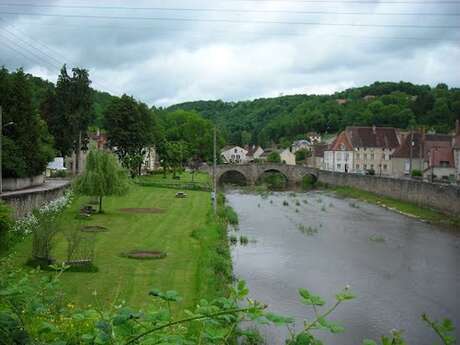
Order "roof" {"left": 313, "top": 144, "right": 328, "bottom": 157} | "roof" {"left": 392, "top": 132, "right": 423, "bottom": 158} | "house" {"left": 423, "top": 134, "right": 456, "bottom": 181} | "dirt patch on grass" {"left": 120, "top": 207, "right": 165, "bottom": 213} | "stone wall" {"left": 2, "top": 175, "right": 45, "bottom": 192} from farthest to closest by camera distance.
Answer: "roof" {"left": 313, "top": 144, "right": 328, "bottom": 157} → "roof" {"left": 392, "top": 132, "right": 423, "bottom": 158} → "house" {"left": 423, "top": 134, "right": 456, "bottom": 181} → "stone wall" {"left": 2, "top": 175, "right": 45, "bottom": 192} → "dirt patch on grass" {"left": 120, "top": 207, "right": 165, "bottom": 213}

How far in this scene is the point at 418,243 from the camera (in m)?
35.8

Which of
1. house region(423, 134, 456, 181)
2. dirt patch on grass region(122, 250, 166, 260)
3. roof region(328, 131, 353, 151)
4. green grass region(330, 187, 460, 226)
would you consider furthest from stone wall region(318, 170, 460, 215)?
dirt patch on grass region(122, 250, 166, 260)

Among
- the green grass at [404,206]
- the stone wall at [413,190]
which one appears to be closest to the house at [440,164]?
the stone wall at [413,190]

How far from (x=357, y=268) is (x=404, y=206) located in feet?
98.7

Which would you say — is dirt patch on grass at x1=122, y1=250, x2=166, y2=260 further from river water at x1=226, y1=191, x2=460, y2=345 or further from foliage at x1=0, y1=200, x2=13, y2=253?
foliage at x1=0, y1=200, x2=13, y2=253

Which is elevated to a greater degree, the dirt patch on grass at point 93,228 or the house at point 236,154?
the house at point 236,154

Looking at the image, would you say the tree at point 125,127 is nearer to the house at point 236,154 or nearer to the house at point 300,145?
the house at point 300,145

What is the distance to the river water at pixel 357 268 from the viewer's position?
19609 mm

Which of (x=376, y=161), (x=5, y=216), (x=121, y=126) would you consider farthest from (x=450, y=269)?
(x=376, y=161)

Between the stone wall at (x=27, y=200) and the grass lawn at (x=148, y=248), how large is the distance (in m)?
1.94

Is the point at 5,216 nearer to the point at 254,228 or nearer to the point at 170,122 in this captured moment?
the point at 254,228

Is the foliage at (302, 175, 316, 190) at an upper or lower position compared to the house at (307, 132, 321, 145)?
lower

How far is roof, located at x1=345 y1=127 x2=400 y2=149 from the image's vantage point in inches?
3979

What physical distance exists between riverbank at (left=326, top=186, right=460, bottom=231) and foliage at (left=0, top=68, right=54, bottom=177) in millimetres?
33521
